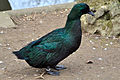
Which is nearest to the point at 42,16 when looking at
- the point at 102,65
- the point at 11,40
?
the point at 11,40

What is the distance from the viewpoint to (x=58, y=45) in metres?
4.75

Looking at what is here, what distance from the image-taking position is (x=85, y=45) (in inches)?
255

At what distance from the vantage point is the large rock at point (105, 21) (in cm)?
686

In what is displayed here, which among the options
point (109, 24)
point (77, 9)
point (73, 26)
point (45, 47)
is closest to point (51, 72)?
point (45, 47)

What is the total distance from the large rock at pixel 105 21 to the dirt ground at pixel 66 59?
0.15 meters

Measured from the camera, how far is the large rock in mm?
6863

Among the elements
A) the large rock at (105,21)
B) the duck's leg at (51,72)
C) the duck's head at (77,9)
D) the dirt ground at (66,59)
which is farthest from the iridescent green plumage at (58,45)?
the large rock at (105,21)

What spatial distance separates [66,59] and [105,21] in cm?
167

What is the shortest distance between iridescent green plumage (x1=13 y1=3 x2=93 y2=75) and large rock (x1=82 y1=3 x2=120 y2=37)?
82.8 inches

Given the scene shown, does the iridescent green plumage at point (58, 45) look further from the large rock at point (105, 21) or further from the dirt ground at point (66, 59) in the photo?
the large rock at point (105, 21)

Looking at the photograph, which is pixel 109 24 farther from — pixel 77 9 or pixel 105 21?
pixel 77 9

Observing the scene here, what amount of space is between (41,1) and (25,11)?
13.1 feet

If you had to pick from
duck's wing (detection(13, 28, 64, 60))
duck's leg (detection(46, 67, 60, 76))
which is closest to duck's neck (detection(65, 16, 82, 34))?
duck's wing (detection(13, 28, 64, 60))

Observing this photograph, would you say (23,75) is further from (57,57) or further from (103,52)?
(103,52)
